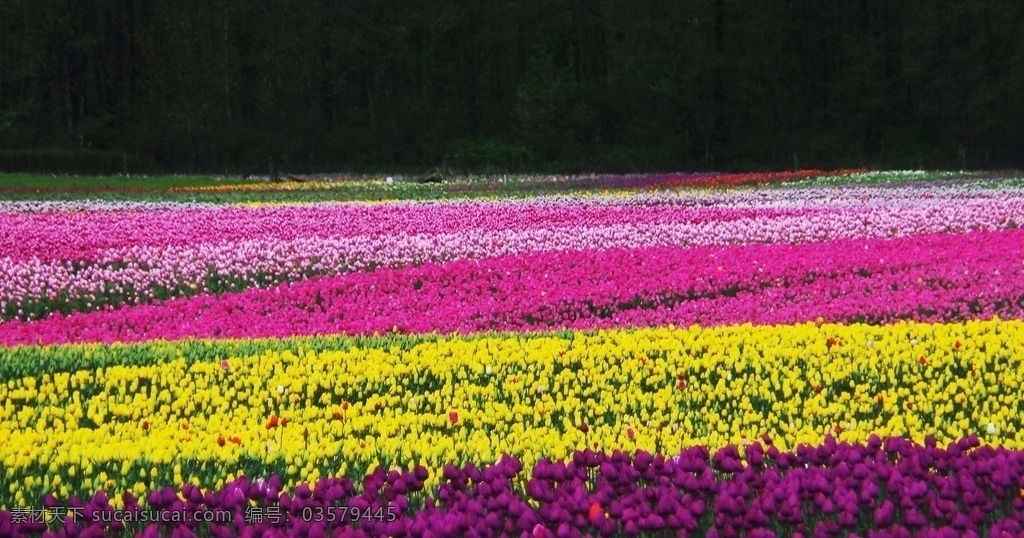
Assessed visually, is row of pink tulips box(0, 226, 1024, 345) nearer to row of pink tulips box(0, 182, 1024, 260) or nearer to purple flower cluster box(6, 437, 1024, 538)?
row of pink tulips box(0, 182, 1024, 260)

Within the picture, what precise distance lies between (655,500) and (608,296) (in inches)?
273

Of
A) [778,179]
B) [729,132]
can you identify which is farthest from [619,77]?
[778,179]

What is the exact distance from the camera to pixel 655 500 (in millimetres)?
4336

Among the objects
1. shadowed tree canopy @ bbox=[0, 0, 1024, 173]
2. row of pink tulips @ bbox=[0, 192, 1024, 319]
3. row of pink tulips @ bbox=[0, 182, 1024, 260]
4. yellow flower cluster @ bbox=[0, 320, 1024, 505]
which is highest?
shadowed tree canopy @ bbox=[0, 0, 1024, 173]

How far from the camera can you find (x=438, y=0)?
55812 millimetres

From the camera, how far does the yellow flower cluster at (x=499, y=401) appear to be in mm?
5402

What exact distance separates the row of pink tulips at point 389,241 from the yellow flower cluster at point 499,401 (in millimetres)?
5633

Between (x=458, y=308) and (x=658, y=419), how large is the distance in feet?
16.7

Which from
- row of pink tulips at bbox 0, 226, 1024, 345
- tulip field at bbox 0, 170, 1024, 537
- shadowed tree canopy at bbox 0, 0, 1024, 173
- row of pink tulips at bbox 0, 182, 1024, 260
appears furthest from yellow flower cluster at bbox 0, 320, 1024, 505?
shadowed tree canopy at bbox 0, 0, 1024, 173

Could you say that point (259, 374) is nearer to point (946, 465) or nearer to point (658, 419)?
point (658, 419)

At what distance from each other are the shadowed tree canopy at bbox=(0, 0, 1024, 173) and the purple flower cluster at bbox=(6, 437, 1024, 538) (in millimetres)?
40200

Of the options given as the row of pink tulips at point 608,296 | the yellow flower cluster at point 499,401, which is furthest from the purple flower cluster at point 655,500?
the row of pink tulips at point 608,296

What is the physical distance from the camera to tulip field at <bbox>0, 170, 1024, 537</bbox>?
172 inches

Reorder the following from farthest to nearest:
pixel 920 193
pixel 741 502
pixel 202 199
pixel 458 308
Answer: pixel 202 199
pixel 920 193
pixel 458 308
pixel 741 502
